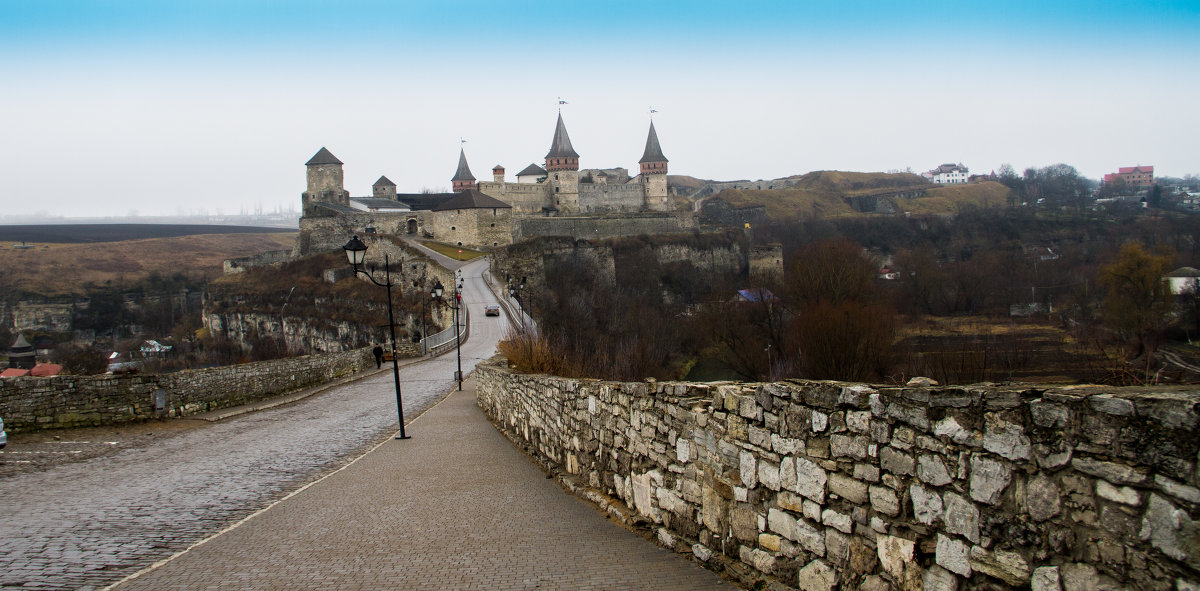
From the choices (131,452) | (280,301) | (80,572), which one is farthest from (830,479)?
(280,301)

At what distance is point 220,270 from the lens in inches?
4673

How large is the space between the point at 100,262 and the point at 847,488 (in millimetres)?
137910

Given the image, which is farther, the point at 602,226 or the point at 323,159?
the point at 602,226

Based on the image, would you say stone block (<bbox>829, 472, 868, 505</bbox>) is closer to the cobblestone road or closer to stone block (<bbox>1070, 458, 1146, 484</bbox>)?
stone block (<bbox>1070, 458, 1146, 484</bbox>)

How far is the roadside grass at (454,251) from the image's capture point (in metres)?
61.1

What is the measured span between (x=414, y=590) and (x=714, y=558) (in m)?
2.01

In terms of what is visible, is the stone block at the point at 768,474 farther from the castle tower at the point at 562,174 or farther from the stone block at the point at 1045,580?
the castle tower at the point at 562,174

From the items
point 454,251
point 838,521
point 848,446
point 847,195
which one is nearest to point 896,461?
point 848,446

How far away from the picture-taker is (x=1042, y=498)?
3129mm

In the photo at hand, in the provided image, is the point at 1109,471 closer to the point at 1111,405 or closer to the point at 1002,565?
the point at 1111,405

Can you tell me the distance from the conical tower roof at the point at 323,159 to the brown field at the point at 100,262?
39.9 m

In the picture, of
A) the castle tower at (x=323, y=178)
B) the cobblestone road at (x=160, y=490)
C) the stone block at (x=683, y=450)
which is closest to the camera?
the stone block at (x=683, y=450)

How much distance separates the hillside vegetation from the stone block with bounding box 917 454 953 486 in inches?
4749

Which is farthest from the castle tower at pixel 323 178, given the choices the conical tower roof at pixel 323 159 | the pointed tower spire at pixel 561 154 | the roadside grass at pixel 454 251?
the pointed tower spire at pixel 561 154
